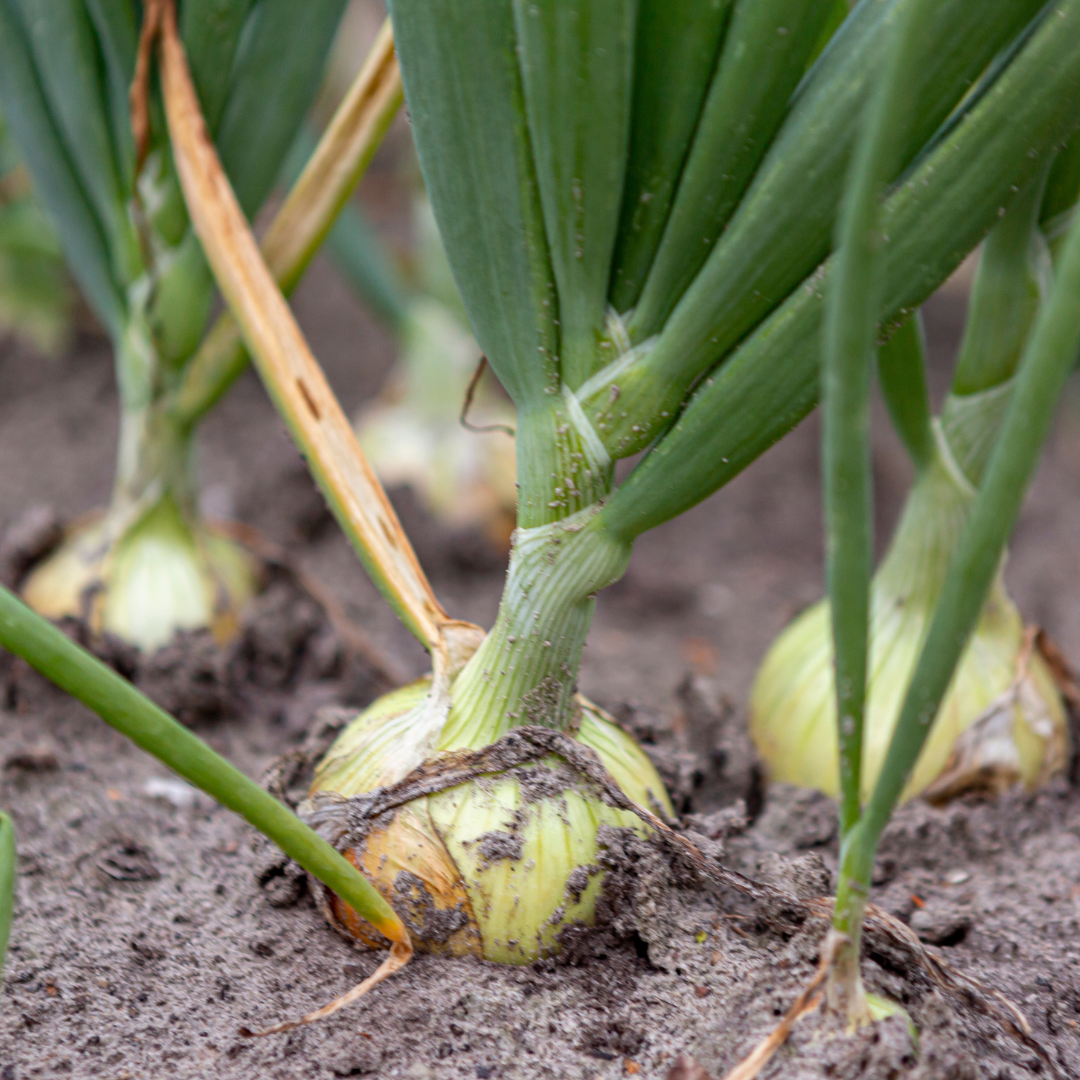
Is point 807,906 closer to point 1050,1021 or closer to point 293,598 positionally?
point 1050,1021

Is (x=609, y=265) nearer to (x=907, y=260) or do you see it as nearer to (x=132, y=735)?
(x=907, y=260)

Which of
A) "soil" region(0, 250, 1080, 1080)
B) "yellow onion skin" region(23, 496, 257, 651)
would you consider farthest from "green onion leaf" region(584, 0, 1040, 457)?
"yellow onion skin" region(23, 496, 257, 651)

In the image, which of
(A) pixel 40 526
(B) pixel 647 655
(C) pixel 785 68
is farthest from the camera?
(B) pixel 647 655

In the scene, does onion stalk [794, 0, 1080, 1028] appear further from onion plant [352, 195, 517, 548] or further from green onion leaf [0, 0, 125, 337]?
onion plant [352, 195, 517, 548]

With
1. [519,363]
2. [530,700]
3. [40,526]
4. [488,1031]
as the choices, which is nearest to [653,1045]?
[488,1031]

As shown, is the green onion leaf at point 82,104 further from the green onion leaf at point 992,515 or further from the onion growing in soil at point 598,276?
the green onion leaf at point 992,515

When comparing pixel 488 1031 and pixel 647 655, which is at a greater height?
pixel 647 655

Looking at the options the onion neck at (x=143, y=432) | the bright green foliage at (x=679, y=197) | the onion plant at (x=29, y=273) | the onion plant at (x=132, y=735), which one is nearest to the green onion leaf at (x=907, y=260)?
the bright green foliage at (x=679, y=197)
